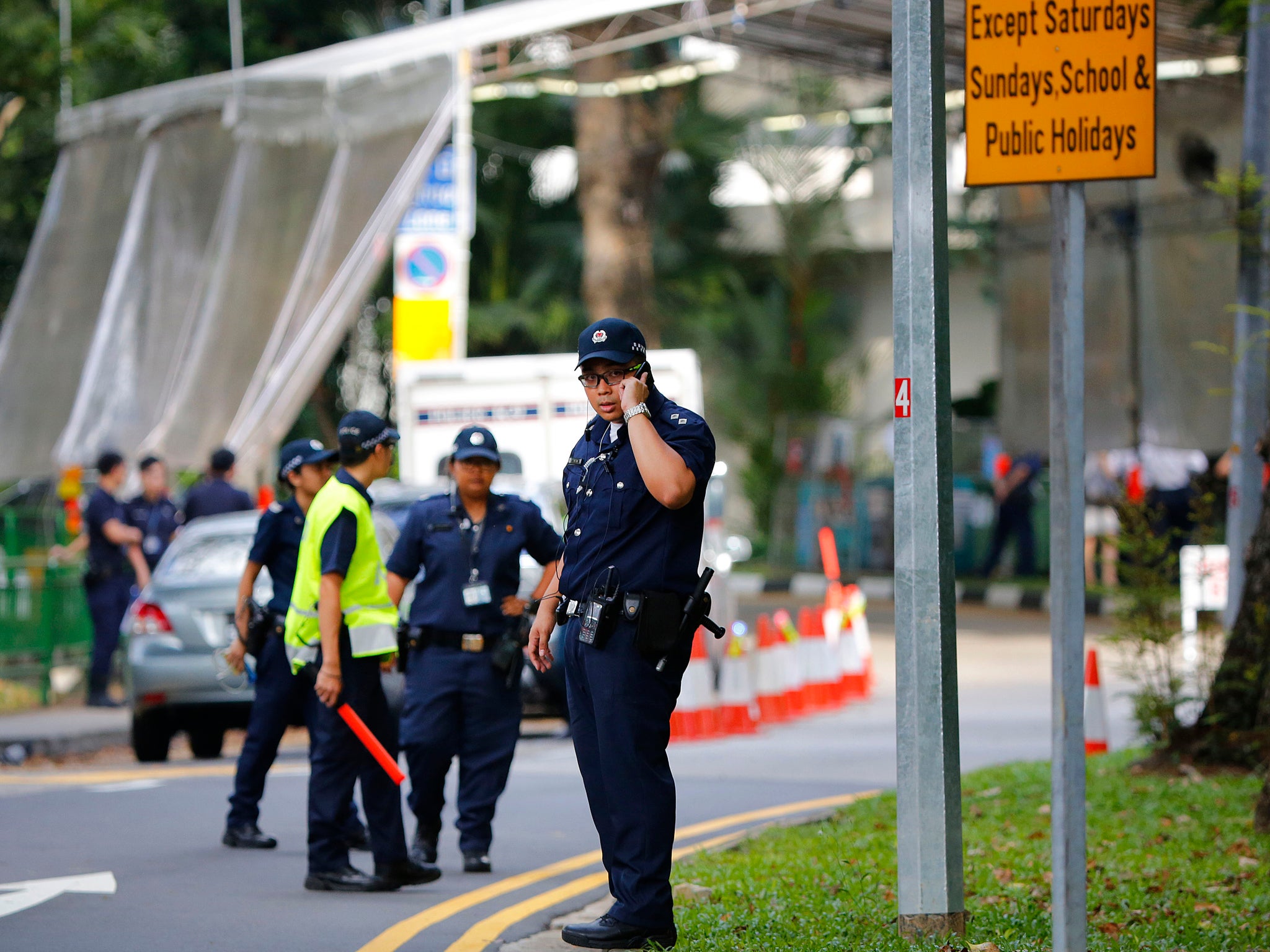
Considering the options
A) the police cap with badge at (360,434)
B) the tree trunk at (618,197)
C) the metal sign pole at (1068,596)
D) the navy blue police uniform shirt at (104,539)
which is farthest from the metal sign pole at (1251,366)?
the tree trunk at (618,197)

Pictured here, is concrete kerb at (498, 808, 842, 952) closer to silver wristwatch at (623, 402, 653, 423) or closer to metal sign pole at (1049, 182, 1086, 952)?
silver wristwatch at (623, 402, 653, 423)

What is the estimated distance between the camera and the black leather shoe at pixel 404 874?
742 cm

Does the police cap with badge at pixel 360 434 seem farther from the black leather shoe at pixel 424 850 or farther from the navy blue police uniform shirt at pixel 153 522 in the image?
the navy blue police uniform shirt at pixel 153 522

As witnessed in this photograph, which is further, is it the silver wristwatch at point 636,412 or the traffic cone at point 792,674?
the traffic cone at point 792,674

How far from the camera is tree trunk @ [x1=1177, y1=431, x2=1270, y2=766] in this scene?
9695 mm

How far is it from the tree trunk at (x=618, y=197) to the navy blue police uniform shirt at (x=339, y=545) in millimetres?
15125

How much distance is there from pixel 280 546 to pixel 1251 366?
21.1 ft

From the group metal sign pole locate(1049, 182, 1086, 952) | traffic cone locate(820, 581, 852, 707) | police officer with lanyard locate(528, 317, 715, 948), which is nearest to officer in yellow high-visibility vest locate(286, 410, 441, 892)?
police officer with lanyard locate(528, 317, 715, 948)

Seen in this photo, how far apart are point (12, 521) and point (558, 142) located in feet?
57.5

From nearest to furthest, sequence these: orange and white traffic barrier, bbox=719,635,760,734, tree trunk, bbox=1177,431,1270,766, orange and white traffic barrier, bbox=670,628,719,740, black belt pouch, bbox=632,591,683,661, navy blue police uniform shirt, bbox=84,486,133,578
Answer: black belt pouch, bbox=632,591,683,661
tree trunk, bbox=1177,431,1270,766
orange and white traffic barrier, bbox=670,628,719,740
orange and white traffic barrier, bbox=719,635,760,734
navy blue police uniform shirt, bbox=84,486,133,578

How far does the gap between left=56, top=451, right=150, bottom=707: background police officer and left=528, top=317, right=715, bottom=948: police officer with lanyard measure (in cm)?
981

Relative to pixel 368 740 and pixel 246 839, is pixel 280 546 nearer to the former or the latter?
pixel 246 839

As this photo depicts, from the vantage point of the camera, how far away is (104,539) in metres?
14.9

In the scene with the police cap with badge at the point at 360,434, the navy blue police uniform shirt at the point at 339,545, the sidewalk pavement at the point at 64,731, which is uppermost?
the police cap with badge at the point at 360,434
